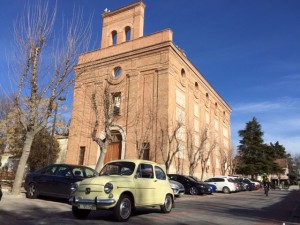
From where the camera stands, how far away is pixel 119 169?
928cm

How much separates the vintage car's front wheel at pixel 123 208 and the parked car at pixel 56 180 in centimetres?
453

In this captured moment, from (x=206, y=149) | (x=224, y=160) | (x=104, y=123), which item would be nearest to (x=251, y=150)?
(x=224, y=160)

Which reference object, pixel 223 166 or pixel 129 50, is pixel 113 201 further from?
pixel 223 166

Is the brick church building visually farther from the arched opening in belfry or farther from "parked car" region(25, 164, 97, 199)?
"parked car" region(25, 164, 97, 199)

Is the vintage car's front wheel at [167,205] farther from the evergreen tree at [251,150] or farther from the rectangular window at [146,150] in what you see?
the evergreen tree at [251,150]

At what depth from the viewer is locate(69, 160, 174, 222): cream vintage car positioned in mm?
8094

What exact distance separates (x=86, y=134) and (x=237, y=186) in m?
15.8

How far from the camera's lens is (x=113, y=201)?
7.98m

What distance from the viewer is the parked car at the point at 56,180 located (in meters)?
12.5

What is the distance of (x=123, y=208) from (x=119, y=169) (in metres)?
1.30

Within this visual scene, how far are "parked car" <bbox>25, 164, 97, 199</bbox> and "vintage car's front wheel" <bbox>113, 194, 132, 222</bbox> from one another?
14.9 feet

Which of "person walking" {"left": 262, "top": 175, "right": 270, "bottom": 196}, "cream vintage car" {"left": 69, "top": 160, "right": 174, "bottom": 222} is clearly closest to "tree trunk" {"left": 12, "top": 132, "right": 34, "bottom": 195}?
"cream vintage car" {"left": 69, "top": 160, "right": 174, "bottom": 222}

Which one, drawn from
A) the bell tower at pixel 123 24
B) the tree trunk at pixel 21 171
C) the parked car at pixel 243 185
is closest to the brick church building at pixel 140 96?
the bell tower at pixel 123 24

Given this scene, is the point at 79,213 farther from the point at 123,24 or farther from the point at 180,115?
the point at 123,24
